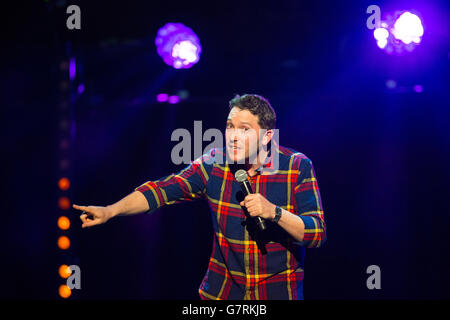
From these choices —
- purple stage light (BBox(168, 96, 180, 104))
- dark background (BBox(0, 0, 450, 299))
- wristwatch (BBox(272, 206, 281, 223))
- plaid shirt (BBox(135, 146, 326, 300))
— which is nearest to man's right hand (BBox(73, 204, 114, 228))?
plaid shirt (BBox(135, 146, 326, 300))

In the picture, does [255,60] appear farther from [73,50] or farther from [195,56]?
[73,50]

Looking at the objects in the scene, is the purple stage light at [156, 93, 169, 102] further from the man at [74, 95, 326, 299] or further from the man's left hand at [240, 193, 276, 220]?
the man's left hand at [240, 193, 276, 220]

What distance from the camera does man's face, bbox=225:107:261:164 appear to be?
2.41 m

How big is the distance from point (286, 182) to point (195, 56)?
168 cm

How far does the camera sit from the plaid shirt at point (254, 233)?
2295mm

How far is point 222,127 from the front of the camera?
12.1 feet

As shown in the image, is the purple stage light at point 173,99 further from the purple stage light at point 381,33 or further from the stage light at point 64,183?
the purple stage light at point 381,33

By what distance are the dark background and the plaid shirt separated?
1277 millimetres

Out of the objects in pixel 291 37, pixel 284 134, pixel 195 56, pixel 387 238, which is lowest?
pixel 387 238

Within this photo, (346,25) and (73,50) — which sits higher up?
(346,25)

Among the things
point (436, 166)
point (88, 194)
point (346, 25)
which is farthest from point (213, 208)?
point (346, 25)

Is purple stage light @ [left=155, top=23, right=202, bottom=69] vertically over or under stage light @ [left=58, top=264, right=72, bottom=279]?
over

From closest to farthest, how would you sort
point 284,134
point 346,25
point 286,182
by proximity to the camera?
point 286,182
point 284,134
point 346,25

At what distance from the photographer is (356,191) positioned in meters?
3.67
